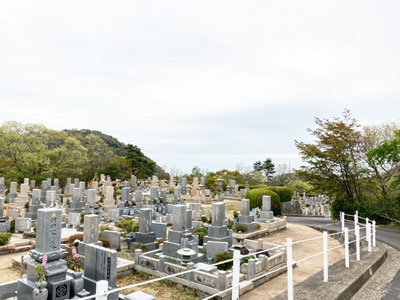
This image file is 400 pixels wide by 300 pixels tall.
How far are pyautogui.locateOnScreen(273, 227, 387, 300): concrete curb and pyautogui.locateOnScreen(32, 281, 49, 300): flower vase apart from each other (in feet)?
16.8

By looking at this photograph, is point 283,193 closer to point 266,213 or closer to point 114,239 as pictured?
point 266,213

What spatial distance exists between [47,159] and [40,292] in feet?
130

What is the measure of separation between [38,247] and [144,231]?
6.67m

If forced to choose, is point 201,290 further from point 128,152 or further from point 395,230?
point 128,152

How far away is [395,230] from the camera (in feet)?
57.6

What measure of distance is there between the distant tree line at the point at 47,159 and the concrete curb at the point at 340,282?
126 ft

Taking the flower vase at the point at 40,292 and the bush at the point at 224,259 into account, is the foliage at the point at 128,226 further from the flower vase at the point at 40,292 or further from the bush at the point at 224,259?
the flower vase at the point at 40,292

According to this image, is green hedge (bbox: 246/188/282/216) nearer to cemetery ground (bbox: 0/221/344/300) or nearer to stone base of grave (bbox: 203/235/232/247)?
cemetery ground (bbox: 0/221/344/300)

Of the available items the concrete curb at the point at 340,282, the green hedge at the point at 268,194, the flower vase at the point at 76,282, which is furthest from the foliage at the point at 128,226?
the green hedge at the point at 268,194

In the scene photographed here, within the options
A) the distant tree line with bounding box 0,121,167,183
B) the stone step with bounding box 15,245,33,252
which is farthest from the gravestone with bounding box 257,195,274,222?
the distant tree line with bounding box 0,121,167,183

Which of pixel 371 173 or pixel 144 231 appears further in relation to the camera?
pixel 371 173

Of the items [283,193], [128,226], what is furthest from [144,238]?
[283,193]

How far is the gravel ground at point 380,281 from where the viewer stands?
21.5 feet

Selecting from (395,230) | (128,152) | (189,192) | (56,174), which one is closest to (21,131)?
(56,174)
